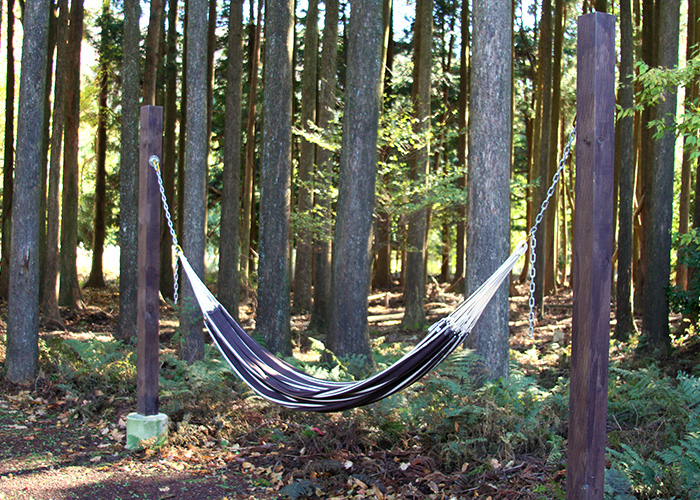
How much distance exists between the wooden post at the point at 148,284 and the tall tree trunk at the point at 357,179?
9.43ft

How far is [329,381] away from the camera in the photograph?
11.6ft

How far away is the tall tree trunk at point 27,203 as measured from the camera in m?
5.66

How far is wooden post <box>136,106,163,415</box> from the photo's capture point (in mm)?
4129


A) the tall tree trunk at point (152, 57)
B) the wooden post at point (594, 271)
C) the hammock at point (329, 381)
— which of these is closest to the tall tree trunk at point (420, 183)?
the tall tree trunk at point (152, 57)

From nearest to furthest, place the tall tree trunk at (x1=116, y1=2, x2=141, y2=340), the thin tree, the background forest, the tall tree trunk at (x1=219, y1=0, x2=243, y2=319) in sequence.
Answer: the background forest < the thin tree < the tall tree trunk at (x1=116, y1=2, x2=141, y2=340) < the tall tree trunk at (x1=219, y1=0, x2=243, y2=319)

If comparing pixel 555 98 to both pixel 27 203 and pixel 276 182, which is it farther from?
pixel 27 203

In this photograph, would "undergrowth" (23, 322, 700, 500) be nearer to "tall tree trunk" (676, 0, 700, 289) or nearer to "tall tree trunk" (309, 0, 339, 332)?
"tall tree trunk" (309, 0, 339, 332)

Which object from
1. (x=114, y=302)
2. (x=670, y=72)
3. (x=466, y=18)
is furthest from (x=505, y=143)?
(x=114, y=302)

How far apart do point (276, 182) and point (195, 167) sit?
1181 millimetres

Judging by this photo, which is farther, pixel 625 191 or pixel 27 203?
pixel 625 191

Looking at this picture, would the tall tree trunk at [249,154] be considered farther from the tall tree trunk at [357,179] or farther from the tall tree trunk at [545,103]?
the tall tree trunk at [357,179]

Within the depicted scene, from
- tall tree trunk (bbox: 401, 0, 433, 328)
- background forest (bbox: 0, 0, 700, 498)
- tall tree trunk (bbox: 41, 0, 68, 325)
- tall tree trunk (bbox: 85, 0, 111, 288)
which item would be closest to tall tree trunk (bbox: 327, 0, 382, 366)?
background forest (bbox: 0, 0, 700, 498)

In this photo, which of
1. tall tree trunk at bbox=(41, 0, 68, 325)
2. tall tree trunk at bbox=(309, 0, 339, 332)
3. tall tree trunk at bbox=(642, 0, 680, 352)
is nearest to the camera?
tall tree trunk at bbox=(642, 0, 680, 352)

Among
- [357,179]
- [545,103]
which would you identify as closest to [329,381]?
[357,179]
